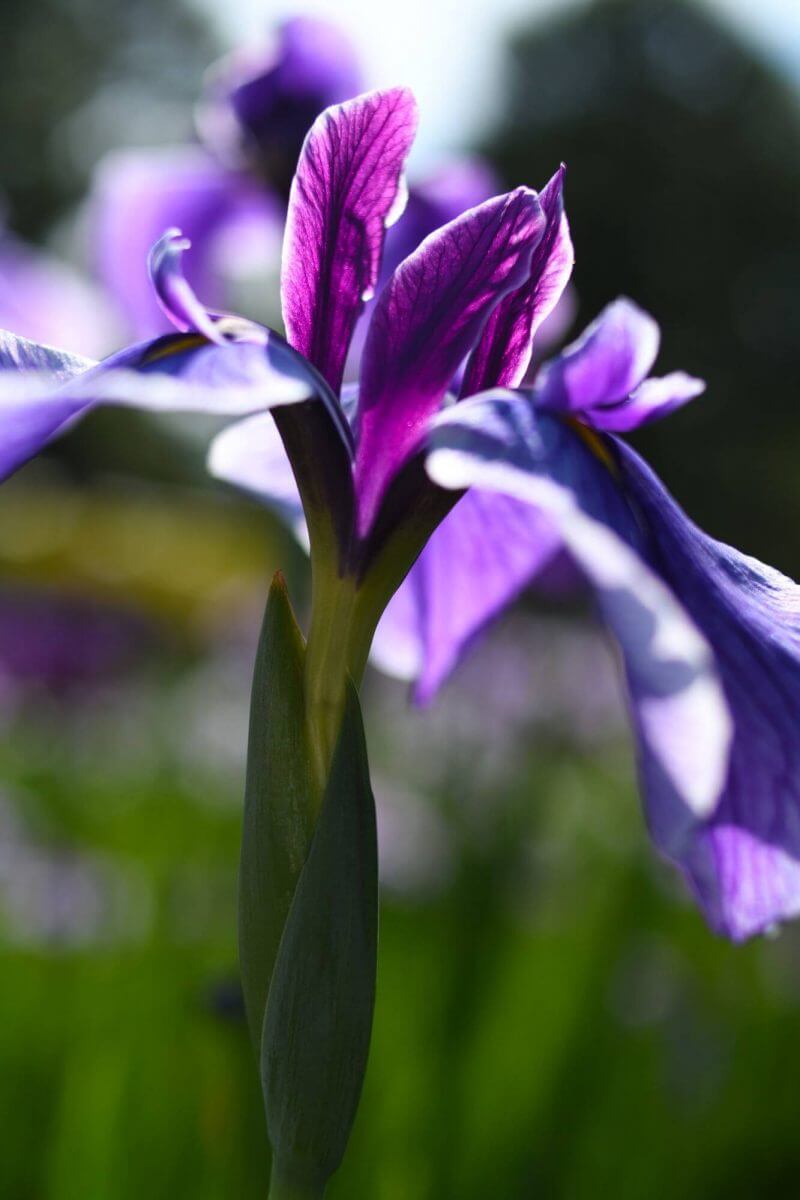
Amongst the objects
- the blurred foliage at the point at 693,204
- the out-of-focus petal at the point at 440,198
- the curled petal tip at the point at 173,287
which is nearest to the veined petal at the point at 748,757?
the curled petal tip at the point at 173,287

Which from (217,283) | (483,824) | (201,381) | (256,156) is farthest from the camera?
(483,824)

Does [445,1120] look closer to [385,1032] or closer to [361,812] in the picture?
[385,1032]

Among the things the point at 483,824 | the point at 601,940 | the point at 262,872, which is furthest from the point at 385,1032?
the point at 262,872

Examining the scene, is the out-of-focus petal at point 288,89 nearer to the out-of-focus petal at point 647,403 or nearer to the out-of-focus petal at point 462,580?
the out-of-focus petal at point 462,580

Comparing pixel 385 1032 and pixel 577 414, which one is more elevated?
pixel 577 414

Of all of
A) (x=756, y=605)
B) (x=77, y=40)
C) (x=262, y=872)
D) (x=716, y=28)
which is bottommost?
(x=77, y=40)

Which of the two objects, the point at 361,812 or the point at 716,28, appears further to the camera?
the point at 716,28
